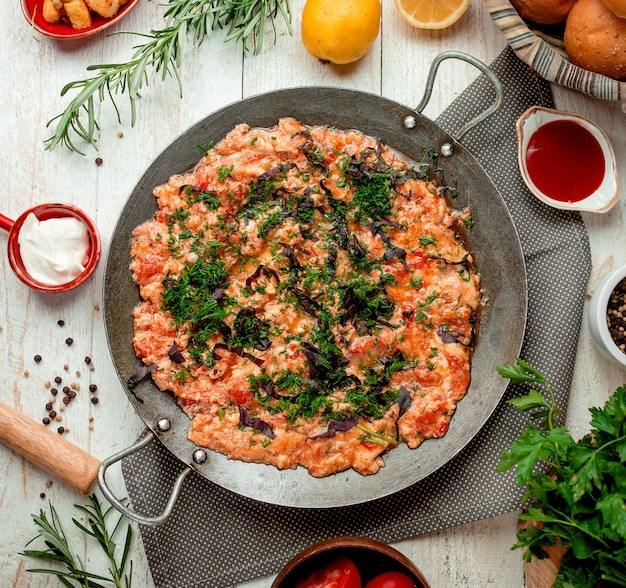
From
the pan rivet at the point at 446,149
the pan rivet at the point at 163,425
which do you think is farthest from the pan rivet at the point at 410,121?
the pan rivet at the point at 163,425

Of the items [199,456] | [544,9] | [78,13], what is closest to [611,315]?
[544,9]

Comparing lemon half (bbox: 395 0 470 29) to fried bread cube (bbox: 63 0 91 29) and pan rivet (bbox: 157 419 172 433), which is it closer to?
fried bread cube (bbox: 63 0 91 29)

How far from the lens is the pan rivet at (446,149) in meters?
3.66

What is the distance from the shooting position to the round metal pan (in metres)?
3.54

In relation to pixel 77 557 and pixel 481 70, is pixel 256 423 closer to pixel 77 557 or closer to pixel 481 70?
pixel 77 557

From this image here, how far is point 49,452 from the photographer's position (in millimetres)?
3703

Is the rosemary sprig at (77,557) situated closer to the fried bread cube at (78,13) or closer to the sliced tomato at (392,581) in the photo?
the sliced tomato at (392,581)

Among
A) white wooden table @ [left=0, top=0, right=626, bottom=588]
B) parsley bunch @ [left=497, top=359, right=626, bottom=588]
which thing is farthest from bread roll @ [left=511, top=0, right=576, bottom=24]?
parsley bunch @ [left=497, top=359, right=626, bottom=588]

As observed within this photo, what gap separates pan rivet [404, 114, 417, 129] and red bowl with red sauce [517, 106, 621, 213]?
599mm

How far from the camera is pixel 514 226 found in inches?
143

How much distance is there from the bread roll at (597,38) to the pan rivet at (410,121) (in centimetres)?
84

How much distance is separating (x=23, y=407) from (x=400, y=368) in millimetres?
2147

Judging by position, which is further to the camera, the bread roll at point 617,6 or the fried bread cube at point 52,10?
the fried bread cube at point 52,10

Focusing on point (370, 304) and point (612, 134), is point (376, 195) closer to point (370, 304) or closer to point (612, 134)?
point (370, 304)
